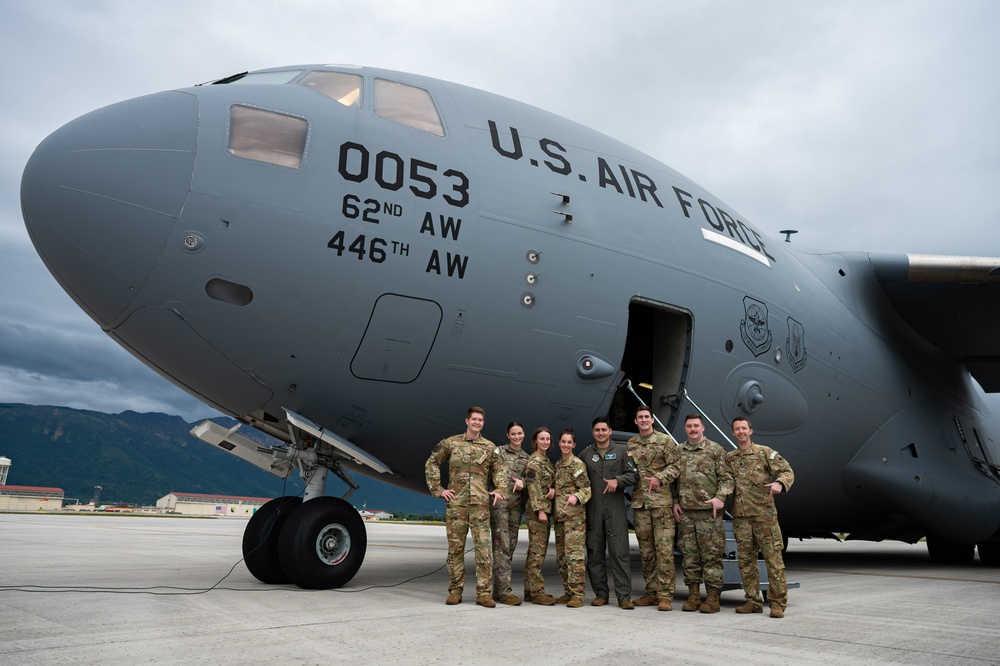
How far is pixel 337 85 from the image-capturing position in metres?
6.61

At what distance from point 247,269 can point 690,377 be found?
442 centimetres

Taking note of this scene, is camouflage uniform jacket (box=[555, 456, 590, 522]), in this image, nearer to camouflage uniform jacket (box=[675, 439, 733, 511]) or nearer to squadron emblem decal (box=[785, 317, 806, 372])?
camouflage uniform jacket (box=[675, 439, 733, 511])

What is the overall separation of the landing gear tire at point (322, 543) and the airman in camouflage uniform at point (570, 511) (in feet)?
5.37

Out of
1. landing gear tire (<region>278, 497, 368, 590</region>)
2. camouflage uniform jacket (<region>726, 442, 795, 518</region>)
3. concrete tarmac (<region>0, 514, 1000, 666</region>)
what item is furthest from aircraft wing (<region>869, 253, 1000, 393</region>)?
landing gear tire (<region>278, 497, 368, 590</region>)

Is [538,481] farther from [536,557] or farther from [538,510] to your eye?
[536,557]

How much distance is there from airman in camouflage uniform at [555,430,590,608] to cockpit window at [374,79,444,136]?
296 cm

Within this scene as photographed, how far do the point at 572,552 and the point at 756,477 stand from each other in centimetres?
164

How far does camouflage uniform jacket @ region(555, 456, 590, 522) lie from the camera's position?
6277 millimetres

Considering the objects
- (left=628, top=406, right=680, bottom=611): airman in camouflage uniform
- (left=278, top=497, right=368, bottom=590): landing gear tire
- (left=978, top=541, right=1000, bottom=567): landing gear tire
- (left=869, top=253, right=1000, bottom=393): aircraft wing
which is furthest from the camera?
(left=978, top=541, right=1000, bottom=567): landing gear tire

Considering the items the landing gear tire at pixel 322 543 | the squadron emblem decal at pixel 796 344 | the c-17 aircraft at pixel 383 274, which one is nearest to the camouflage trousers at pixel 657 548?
the c-17 aircraft at pixel 383 274

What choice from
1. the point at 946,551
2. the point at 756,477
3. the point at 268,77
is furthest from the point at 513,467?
the point at 946,551

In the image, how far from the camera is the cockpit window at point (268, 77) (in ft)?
21.6

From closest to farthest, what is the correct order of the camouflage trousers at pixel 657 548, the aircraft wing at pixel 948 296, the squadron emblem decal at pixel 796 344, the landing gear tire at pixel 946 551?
the camouflage trousers at pixel 657 548 → the squadron emblem decal at pixel 796 344 → the aircraft wing at pixel 948 296 → the landing gear tire at pixel 946 551

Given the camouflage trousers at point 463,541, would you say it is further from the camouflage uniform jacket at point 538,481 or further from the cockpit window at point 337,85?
the cockpit window at point 337,85
